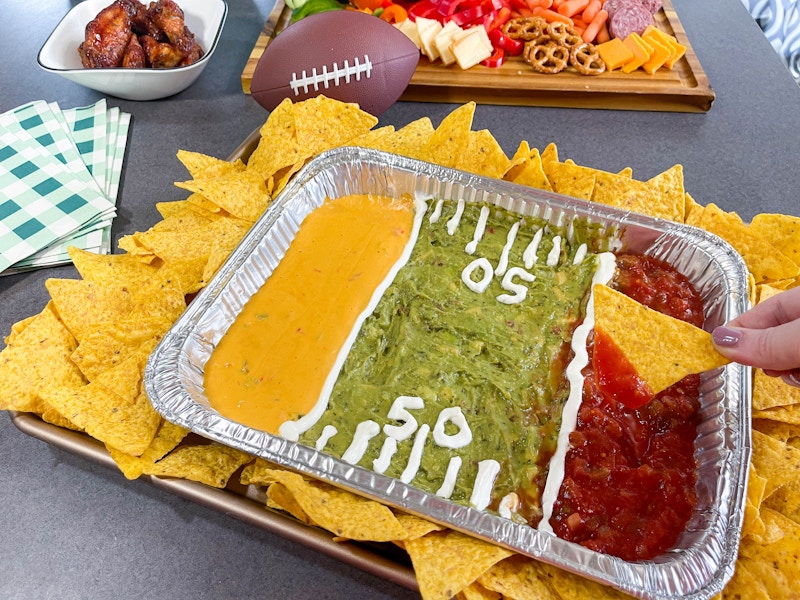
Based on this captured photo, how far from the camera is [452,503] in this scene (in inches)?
48.2

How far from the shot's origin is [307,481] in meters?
1.31

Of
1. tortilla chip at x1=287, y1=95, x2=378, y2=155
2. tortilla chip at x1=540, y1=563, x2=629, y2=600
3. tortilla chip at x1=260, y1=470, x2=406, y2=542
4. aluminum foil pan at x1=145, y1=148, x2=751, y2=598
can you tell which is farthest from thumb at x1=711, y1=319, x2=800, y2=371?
tortilla chip at x1=287, y1=95, x2=378, y2=155

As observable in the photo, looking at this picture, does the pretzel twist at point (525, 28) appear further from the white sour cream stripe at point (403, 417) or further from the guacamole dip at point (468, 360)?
the white sour cream stripe at point (403, 417)

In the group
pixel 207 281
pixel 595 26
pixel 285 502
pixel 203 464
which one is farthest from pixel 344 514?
pixel 595 26

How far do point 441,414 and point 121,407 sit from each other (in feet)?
2.56

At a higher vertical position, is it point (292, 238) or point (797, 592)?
point (292, 238)

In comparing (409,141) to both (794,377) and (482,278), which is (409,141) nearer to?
(482,278)

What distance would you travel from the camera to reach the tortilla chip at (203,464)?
1333 millimetres

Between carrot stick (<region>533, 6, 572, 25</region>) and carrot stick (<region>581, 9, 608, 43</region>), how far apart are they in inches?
3.6

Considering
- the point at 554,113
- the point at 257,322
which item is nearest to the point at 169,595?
the point at 257,322

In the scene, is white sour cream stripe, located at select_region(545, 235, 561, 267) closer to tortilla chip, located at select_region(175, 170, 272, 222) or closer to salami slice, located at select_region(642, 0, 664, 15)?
tortilla chip, located at select_region(175, 170, 272, 222)

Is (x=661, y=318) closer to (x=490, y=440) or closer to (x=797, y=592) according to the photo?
(x=490, y=440)

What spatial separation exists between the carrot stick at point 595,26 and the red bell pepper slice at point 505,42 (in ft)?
0.92

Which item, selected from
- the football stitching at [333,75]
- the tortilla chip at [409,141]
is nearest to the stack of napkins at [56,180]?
the football stitching at [333,75]
